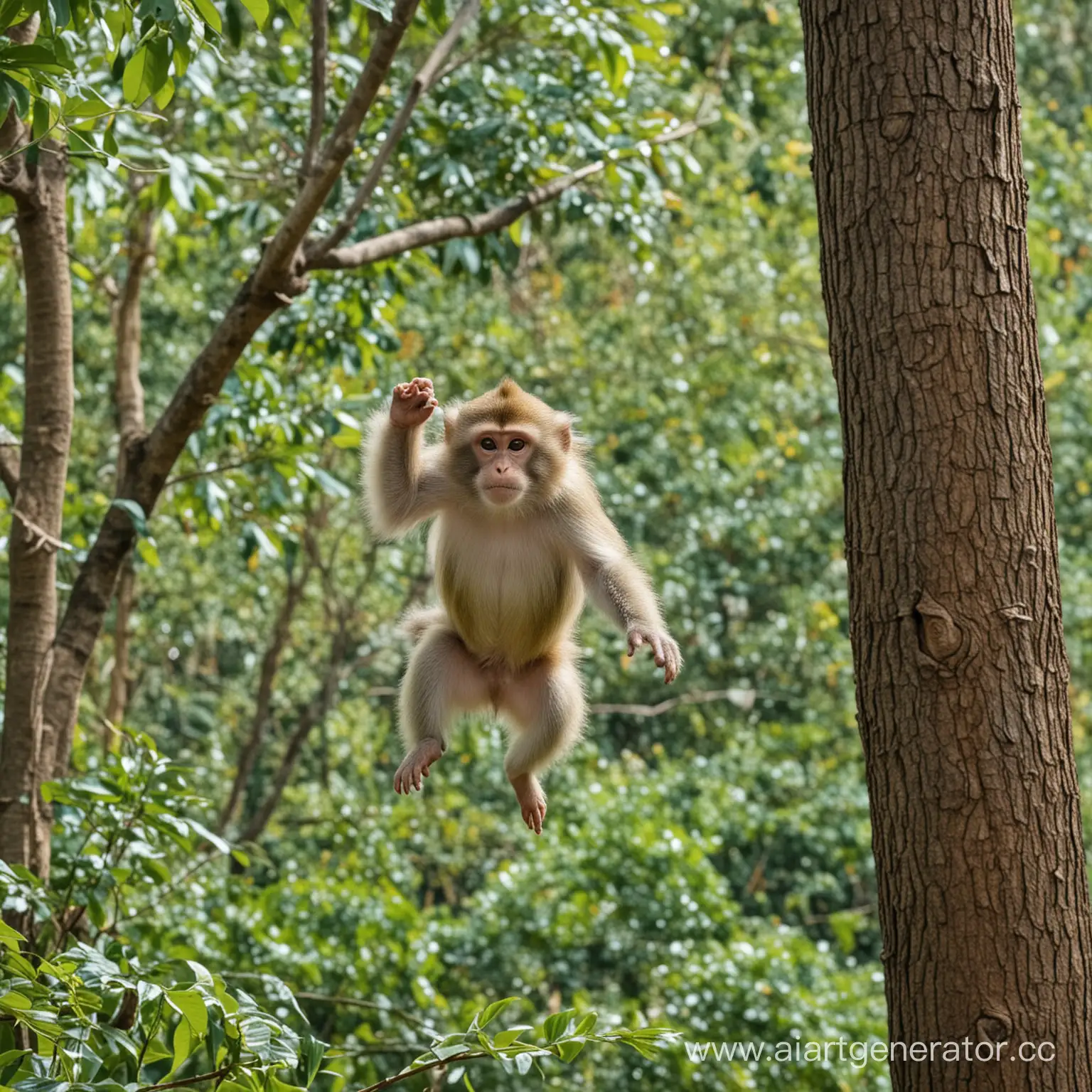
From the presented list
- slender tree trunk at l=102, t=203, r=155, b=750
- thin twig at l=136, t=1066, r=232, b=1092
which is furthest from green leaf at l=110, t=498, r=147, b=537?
thin twig at l=136, t=1066, r=232, b=1092

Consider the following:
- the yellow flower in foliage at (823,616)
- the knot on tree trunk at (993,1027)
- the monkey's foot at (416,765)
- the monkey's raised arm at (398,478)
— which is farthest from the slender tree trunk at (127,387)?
the yellow flower in foliage at (823,616)

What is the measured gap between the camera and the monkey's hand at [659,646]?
131 inches

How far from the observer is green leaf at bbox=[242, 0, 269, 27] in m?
2.62

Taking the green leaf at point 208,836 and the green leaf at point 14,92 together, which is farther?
the green leaf at point 208,836

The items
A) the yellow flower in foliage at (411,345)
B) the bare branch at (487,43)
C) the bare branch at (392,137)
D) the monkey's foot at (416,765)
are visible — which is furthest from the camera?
the yellow flower in foliage at (411,345)

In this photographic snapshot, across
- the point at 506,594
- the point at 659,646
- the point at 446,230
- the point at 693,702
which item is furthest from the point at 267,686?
the point at 659,646

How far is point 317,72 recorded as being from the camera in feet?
13.2

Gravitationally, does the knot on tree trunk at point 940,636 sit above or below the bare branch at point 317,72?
below

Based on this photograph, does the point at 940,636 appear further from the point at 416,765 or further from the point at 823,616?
the point at 823,616

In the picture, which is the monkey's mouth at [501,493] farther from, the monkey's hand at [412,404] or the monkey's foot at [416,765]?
the monkey's foot at [416,765]

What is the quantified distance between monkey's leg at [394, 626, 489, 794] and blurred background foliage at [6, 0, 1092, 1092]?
610 millimetres

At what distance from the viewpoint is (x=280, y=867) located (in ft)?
31.6

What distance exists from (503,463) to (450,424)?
0.23 meters

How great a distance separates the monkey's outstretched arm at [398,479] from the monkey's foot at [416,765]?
614mm
